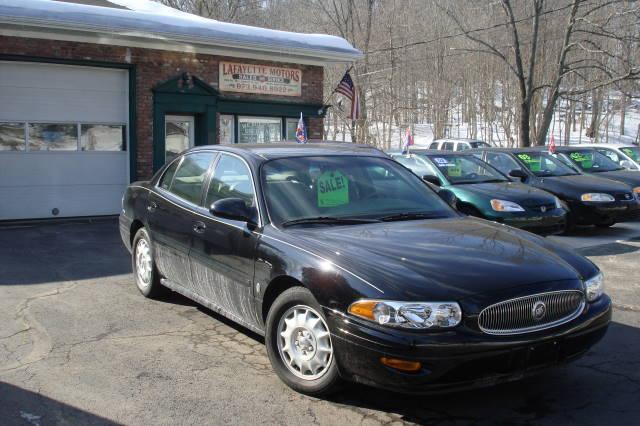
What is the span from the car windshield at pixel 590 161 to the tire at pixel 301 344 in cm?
1136

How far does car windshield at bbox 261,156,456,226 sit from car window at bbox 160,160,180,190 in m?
1.63

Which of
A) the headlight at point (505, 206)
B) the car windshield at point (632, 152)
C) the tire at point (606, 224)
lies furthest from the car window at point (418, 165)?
the car windshield at point (632, 152)

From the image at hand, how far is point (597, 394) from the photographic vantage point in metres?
4.16

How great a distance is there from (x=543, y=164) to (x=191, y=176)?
28.6ft

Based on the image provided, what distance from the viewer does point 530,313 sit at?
369cm

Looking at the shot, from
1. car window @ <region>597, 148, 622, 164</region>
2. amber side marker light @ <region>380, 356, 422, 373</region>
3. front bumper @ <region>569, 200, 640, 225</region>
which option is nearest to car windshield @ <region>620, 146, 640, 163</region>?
car window @ <region>597, 148, 622, 164</region>

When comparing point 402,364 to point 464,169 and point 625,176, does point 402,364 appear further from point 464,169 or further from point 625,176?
point 625,176

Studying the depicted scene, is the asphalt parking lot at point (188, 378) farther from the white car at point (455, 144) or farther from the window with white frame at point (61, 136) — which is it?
the white car at point (455, 144)

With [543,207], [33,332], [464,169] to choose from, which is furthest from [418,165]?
[33,332]

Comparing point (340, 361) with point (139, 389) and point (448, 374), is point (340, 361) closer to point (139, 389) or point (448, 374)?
point (448, 374)

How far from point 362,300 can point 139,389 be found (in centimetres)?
165

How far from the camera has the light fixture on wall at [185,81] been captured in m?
13.7

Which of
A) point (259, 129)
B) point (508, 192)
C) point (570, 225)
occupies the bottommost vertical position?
point (570, 225)

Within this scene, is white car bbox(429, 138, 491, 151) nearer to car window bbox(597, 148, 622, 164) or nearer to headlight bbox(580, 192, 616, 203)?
car window bbox(597, 148, 622, 164)
